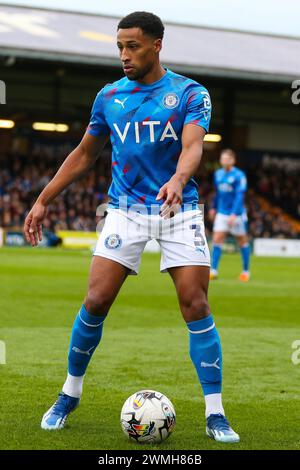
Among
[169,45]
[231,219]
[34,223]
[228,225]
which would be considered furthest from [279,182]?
[34,223]

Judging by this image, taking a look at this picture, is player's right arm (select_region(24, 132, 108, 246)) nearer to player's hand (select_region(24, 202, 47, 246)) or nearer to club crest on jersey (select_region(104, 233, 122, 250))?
player's hand (select_region(24, 202, 47, 246))

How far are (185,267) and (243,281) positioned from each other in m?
12.8

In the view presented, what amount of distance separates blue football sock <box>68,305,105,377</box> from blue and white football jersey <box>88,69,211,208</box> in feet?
2.32

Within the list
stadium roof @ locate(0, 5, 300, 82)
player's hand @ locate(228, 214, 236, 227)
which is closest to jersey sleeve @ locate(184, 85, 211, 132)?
player's hand @ locate(228, 214, 236, 227)

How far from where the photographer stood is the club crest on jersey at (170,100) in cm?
517

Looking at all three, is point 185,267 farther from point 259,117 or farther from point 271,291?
point 259,117

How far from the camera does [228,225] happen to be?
17.5 metres

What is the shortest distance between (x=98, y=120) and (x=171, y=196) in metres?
1.03

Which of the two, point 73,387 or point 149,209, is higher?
point 149,209

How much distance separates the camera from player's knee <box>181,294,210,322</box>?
5086 millimetres

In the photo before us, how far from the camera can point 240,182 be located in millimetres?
17266

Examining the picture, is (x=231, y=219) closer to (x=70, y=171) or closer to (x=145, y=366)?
(x=145, y=366)
